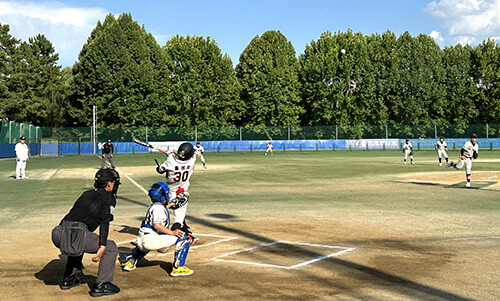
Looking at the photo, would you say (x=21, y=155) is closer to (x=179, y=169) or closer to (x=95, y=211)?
(x=179, y=169)

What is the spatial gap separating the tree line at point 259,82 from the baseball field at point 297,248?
5676cm

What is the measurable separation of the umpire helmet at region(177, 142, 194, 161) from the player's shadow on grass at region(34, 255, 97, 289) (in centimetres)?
279

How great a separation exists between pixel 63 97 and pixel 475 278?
8771 centimetres

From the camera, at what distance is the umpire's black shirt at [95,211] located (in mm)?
6219

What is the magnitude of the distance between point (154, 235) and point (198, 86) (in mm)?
69058

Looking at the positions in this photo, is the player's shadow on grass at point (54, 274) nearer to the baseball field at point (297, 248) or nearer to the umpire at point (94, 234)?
the baseball field at point (297, 248)

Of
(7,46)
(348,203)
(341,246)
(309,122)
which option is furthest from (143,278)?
(7,46)

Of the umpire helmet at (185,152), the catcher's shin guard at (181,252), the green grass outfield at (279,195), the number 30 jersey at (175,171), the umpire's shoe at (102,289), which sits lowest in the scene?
the green grass outfield at (279,195)

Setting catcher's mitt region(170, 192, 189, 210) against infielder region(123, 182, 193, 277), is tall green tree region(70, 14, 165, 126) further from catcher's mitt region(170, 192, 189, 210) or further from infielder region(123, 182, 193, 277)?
infielder region(123, 182, 193, 277)

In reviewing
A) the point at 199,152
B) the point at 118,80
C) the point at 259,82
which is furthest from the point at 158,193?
the point at 259,82

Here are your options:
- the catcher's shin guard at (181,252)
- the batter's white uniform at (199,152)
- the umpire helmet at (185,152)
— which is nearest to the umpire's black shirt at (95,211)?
the catcher's shin guard at (181,252)

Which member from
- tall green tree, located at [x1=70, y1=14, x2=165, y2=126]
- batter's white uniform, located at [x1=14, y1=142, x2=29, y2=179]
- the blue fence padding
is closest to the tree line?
tall green tree, located at [x1=70, y1=14, x2=165, y2=126]

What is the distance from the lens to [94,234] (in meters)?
6.28

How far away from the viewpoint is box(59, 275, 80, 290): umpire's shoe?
6.58m
